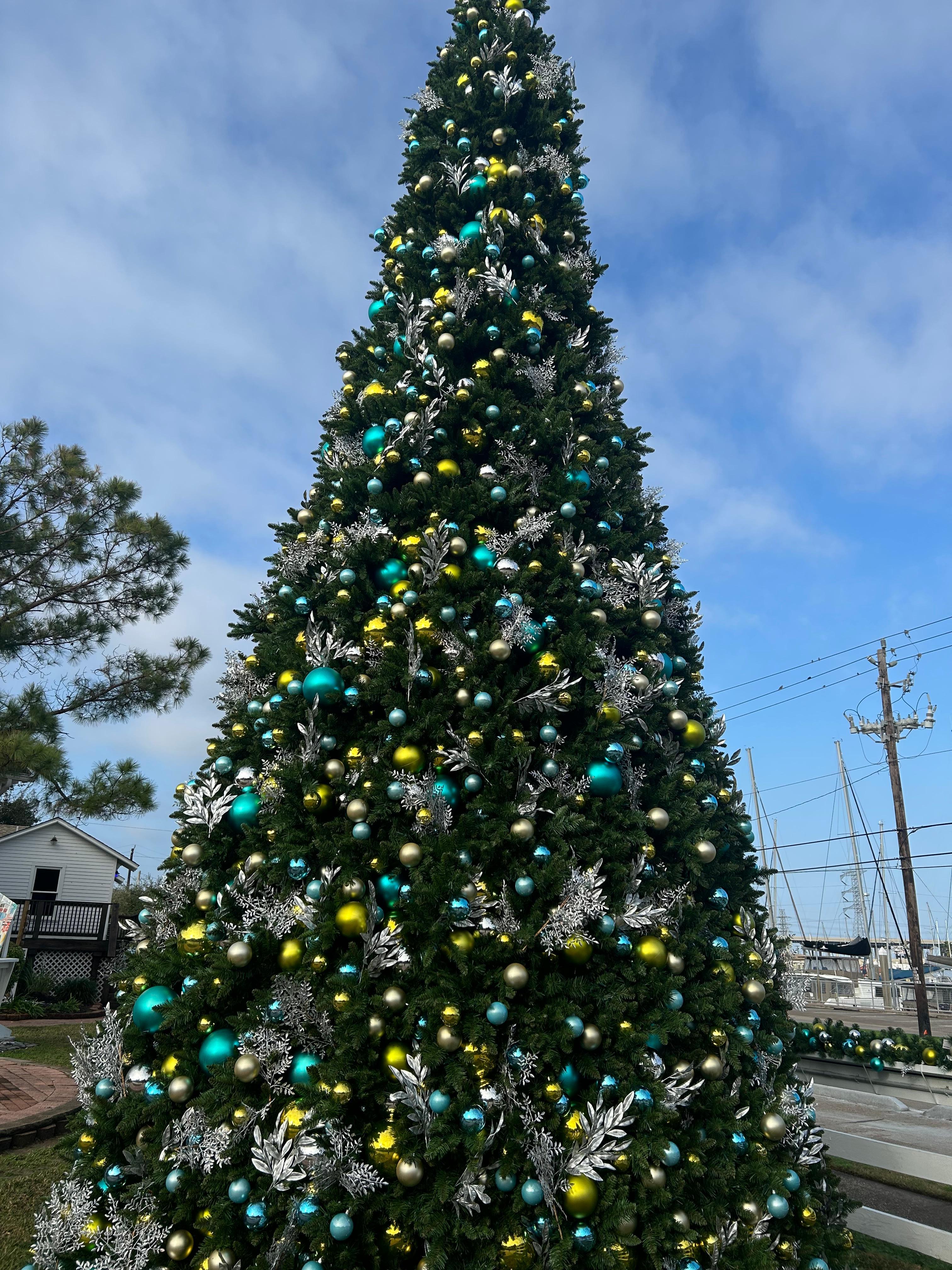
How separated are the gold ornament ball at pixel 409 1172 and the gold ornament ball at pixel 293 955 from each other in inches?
25.0

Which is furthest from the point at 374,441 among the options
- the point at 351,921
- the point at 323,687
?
the point at 351,921

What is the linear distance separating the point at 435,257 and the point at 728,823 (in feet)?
9.96

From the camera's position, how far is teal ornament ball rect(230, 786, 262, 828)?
265 cm

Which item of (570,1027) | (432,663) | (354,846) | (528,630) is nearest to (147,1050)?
(354,846)

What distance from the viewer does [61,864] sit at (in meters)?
20.1

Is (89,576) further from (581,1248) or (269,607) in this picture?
(581,1248)

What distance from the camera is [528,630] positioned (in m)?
2.65

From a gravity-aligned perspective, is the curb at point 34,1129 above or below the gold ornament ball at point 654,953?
below

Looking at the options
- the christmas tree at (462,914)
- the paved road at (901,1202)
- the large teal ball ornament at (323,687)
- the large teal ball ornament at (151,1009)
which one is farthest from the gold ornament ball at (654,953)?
the paved road at (901,1202)

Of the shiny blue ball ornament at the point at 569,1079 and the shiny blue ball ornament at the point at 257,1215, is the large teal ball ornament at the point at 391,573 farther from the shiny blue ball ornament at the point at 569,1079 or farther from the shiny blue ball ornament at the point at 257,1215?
the shiny blue ball ornament at the point at 257,1215

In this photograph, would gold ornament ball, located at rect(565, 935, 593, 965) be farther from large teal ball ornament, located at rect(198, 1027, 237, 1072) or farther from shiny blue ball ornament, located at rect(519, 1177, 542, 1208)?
large teal ball ornament, located at rect(198, 1027, 237, 1072)

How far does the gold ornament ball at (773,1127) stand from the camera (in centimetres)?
228

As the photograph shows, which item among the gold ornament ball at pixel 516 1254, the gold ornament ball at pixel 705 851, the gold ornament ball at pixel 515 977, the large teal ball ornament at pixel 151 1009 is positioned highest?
the gold ornament ball at pixel 705 851

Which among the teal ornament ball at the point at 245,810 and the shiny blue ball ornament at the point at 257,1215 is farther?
the teal ornament ball at the point at 245,810
